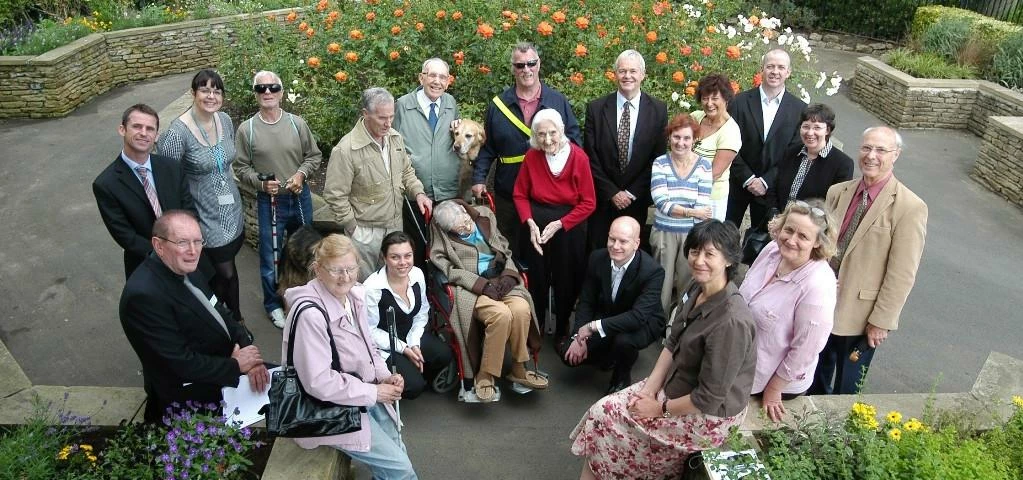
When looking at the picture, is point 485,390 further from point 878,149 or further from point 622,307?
point 878,149

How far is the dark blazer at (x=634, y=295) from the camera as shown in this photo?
4.52 meters

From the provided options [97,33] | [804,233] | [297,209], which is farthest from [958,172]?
[97,33]

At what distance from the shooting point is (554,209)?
500 cm

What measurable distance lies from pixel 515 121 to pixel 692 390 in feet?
8.23

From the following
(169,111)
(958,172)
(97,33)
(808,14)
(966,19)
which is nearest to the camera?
(169,111)

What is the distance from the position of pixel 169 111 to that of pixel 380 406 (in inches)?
207

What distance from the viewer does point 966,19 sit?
39.9 ft

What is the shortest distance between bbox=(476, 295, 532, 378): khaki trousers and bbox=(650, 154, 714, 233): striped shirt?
1165mm

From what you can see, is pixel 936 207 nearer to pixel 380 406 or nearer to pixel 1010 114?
pixel 1010 114

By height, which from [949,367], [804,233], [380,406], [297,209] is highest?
[804,233]

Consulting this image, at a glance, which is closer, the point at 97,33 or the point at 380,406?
the point at 380,406

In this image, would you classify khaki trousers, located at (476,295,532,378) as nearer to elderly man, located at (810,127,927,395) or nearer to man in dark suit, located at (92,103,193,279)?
elderly man, located at (810,127,927,395)

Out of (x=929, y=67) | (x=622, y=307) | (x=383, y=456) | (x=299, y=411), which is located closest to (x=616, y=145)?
(x=622, y=307)

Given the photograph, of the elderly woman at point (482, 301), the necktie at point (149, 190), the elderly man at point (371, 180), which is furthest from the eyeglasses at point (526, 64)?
the necktie at point (149, 190)
